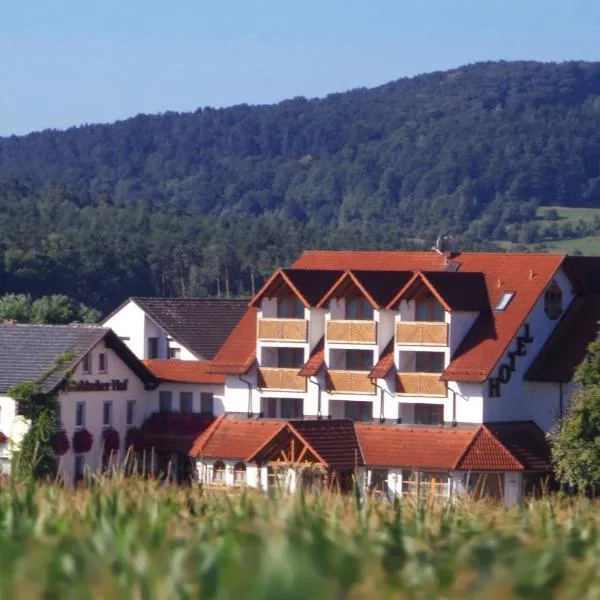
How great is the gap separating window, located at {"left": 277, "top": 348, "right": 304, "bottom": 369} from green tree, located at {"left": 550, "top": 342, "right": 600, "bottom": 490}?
1069cm

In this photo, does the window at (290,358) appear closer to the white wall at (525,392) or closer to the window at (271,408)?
the window at (271,408)

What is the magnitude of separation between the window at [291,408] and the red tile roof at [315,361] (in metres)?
1.39

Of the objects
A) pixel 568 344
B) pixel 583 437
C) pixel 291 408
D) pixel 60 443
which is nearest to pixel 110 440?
pixel 60 443

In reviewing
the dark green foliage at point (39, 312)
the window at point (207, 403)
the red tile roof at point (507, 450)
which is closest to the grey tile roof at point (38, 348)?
the window at point (207, 403)

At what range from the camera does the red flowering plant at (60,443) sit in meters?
51.2

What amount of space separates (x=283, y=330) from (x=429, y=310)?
489 cm

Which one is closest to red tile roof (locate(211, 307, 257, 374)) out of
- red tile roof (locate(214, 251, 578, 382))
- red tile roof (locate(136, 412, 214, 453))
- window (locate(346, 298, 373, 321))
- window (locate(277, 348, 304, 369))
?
red tile roof (locate(214, 251, 578, 382))

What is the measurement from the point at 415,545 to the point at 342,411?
42.0m

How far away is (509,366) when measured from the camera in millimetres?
50375

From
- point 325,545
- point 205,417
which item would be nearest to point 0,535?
point 325,545

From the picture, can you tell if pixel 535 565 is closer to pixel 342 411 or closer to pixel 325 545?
pixel 325 545

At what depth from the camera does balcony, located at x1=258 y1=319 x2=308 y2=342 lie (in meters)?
52.8

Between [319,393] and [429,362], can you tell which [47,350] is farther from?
[429,362]

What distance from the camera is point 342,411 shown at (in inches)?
2062
